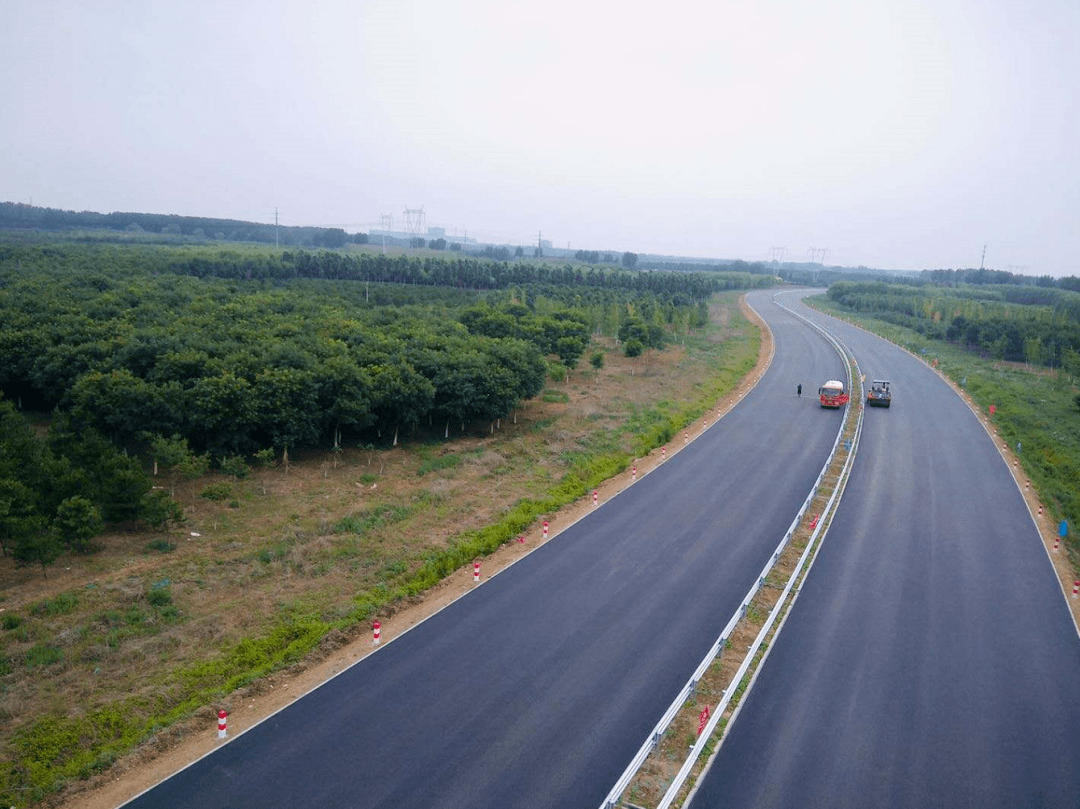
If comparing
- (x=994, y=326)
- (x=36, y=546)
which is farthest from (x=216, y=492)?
(x=994, y=326)

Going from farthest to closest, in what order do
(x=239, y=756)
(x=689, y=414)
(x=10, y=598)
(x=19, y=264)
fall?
(x=19, y=264) → (x=689, y=414) → (x=10, y=598) → (x=239, y=756)

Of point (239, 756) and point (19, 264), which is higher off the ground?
point (19, 264)

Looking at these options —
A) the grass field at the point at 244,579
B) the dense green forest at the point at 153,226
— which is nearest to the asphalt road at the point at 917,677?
the grass field at the point at 244,579

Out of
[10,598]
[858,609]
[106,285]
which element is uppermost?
[106,285]

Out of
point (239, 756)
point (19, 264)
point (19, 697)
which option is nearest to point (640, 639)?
point (239, 756)

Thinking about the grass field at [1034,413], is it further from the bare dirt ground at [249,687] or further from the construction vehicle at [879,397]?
the construction vehicle at [879,397]

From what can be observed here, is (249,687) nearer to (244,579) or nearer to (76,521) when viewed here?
(244,579)

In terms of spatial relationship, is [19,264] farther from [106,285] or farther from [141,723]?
[141,723]
